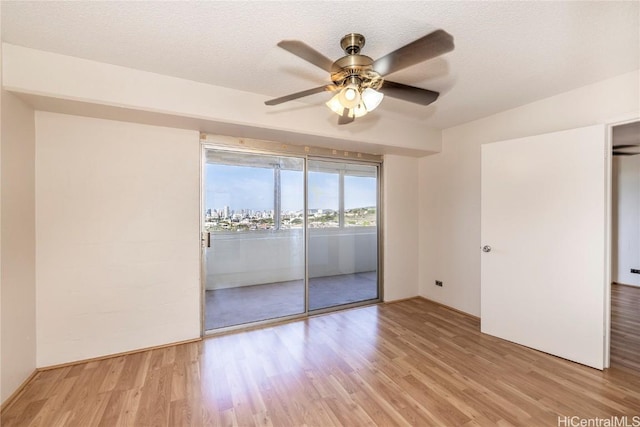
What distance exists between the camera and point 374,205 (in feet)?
13.5

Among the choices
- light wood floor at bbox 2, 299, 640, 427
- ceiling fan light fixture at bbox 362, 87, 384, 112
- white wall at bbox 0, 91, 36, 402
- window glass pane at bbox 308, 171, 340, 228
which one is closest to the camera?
ceiling fan light fixture at bbox 362, 87, 384, 112

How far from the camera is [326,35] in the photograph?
180cm

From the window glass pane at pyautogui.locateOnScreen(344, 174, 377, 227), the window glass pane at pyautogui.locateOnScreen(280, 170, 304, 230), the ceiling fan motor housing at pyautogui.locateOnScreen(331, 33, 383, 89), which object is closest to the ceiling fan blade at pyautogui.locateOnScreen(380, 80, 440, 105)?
the ceiling fan motor housing at pyautogui.locateOnScreen(331, 33, 383, 89)

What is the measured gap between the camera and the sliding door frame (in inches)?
116

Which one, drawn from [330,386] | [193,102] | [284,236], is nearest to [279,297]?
[284,236]

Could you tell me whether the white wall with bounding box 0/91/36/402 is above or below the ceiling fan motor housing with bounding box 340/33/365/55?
below

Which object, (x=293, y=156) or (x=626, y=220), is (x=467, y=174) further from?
(x=626, y=220)

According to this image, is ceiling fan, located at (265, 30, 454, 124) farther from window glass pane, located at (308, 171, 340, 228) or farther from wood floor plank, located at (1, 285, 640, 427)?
wood floor plank, located at (1, 285, 640, 427)

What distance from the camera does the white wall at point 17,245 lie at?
192 centimetres

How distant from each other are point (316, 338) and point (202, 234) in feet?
5.55

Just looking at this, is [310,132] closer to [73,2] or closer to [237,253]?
[237,253]

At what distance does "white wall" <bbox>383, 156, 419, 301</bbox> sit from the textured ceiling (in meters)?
1.73

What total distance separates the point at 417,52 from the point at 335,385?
2.35 metres

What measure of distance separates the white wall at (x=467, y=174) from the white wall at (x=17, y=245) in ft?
14.8
